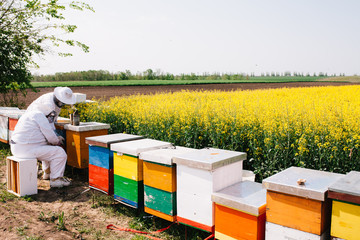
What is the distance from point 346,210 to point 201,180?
1452 mm

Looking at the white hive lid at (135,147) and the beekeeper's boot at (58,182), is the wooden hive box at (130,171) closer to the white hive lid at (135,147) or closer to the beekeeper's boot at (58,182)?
the white hive lid at (135,147)

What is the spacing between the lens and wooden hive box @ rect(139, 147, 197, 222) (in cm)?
389

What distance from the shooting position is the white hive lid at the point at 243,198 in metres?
3.07

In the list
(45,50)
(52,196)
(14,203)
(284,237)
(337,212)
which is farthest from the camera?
(45,50)

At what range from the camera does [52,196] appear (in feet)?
19.0

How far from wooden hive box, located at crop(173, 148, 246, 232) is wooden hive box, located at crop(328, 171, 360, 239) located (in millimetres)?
1187

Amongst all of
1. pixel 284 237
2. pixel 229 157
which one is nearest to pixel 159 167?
pixel 229 157

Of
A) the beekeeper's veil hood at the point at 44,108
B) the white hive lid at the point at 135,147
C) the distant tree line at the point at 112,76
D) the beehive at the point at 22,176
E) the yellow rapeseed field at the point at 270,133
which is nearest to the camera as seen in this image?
the white hive lid at the point at 135,147

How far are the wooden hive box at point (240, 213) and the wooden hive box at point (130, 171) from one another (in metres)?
1.34

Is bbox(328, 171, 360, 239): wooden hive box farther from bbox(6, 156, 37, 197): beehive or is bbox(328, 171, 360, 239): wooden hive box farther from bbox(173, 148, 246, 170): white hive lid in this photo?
bbox(6, 156, 37, 197): beehive

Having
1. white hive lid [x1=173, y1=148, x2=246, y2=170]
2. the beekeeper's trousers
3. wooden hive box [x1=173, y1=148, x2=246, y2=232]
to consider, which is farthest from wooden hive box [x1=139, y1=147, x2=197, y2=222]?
the beekeeper's trousers

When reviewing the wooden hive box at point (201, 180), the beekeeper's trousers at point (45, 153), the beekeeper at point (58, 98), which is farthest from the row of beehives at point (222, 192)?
the beekeeper at point (58, 98)

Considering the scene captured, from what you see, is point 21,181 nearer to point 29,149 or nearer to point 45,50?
point 29,149

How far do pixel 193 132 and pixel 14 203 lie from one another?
3.37 meters
